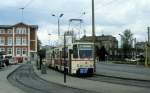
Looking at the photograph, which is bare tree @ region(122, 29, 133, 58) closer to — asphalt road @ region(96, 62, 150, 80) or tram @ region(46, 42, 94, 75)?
asphalt road @ region(96, 62, 150, 80)

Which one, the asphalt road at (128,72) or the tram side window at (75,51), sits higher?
the tram side window at (75,51)

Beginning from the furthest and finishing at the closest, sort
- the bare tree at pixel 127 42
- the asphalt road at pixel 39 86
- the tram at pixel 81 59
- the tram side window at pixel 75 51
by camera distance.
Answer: the bare tree at pixel 127 42, the tram side window at pixel 75 51, the tram at pixel 81 59, the asphalt road at pixel 39 86

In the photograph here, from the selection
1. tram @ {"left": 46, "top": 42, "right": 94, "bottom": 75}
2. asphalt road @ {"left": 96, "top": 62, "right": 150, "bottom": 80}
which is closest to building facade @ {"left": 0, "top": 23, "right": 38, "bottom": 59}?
asphalt road @ {"left": 96, "top": 62, "right": 150, "bottom": 80}

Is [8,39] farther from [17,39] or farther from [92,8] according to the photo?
[92,8]

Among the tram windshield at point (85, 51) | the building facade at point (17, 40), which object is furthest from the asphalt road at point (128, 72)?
the building facade at point (17, 40)

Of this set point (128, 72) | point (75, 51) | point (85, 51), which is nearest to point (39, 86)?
point (75, 51)

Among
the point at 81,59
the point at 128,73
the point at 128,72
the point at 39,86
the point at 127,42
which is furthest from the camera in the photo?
the point at 127,42

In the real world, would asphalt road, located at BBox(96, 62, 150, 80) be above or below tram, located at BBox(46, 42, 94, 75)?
below

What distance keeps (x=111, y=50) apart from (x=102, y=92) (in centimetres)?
16722

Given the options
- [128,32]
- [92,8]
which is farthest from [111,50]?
[92,8]

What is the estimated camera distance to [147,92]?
79.3ft

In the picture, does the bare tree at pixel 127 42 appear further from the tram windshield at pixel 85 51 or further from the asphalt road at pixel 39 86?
the asphalt road at pixel 39 86

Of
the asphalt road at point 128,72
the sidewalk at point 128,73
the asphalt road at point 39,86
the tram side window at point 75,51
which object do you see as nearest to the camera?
the asphalt road at point 39,86

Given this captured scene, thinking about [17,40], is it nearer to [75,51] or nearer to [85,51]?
[75,51]
